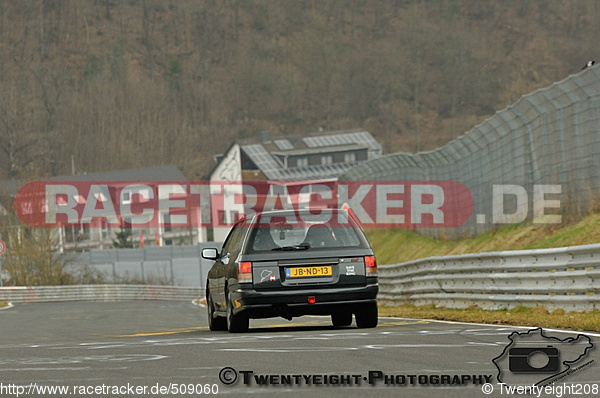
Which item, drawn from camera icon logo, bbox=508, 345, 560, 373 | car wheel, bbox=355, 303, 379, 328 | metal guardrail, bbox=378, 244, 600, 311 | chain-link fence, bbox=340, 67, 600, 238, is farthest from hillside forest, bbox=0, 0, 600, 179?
camera icon logo, bbox=508, 345, 560, 373

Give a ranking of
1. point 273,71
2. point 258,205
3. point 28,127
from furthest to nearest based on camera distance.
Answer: point 273,71
point 28,127
point 258,205

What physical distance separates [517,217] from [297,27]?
15422cm

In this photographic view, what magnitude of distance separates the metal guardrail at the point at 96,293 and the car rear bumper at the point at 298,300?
4692 cm

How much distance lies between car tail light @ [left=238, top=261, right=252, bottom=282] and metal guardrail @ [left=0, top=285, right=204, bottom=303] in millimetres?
46913

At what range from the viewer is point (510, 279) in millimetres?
17562

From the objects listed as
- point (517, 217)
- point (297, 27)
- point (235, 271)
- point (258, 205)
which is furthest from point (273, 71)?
point (235, 271)

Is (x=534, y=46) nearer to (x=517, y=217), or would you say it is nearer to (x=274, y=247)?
(x=517, y=217)

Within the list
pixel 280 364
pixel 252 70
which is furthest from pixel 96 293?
pixel 252 70

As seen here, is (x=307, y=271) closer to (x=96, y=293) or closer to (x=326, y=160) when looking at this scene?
(x=96, y=293)

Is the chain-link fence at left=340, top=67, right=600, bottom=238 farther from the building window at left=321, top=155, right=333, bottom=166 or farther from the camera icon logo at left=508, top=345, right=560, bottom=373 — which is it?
the building window at left=321, top=155, right=333, bottom=166

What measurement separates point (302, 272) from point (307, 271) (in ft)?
0.20

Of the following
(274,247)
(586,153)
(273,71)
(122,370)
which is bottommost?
(122,370)

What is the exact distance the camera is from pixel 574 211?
21531 millimetres

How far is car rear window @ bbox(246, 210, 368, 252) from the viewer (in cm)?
1385
